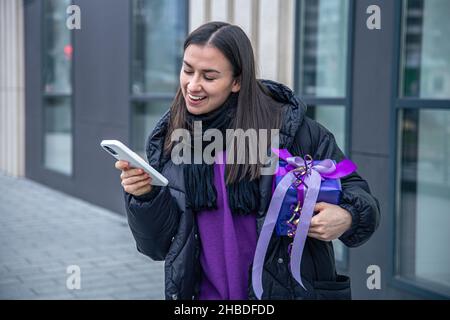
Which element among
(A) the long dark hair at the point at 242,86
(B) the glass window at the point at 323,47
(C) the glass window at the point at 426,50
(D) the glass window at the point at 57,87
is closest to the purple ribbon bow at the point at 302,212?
(A) the long dark hair at the point at 242,86

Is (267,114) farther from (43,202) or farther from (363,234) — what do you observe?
(43,202)

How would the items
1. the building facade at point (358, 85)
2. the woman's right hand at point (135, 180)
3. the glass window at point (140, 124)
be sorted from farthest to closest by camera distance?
the glass window at point (140, 124) → the building facade at point (358, 85) → the woman's right hand at point (135, 180)

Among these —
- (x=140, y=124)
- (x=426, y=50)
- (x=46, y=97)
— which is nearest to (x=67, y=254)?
(x=140, y=124)

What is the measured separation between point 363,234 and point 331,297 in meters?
0.23

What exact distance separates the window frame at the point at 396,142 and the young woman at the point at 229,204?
235 cm

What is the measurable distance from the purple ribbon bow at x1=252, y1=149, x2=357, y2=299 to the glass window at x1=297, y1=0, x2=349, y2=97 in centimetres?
310

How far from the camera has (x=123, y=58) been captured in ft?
27.1

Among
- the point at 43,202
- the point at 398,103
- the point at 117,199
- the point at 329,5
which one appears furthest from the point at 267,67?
the point at 43,202

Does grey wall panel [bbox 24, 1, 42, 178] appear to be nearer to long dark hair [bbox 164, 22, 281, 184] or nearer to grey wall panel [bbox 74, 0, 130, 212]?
grey wall panel [bbox 74, 0, 130, 212]

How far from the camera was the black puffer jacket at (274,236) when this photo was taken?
2139mm

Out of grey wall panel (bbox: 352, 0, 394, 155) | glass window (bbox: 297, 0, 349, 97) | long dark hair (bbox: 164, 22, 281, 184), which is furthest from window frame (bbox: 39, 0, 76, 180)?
long dark hair (bbox: 164, 22, 281, 184)

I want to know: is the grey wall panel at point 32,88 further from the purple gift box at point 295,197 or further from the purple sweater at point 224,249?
the purple gift box at point 295,197

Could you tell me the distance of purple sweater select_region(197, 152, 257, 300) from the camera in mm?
2166

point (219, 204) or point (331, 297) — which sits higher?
point (219, 204)
